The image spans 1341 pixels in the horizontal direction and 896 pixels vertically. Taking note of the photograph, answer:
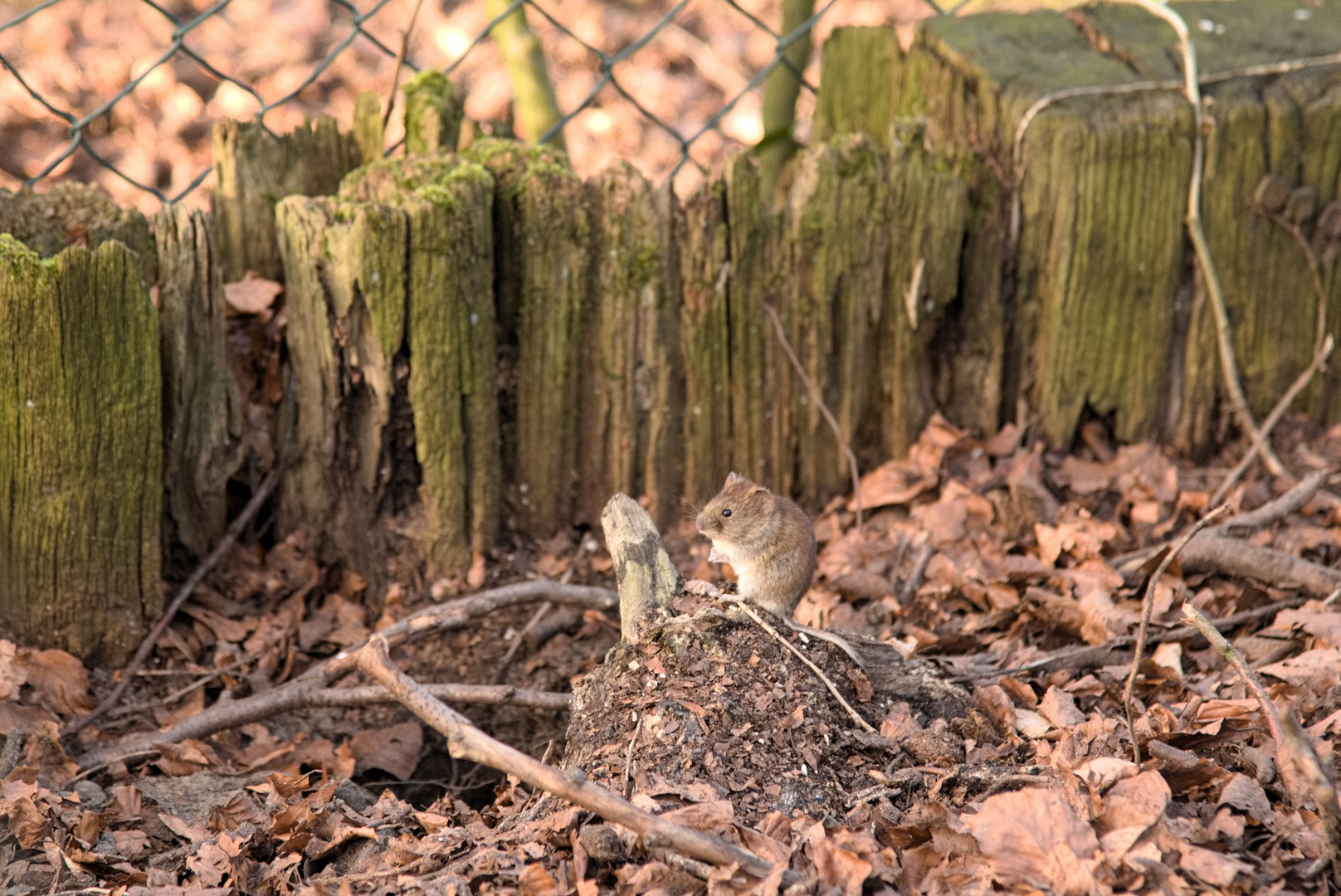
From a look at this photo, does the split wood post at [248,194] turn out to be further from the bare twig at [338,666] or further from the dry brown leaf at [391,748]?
the dry brown leaf at [391,748]

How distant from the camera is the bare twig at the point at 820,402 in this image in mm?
4324

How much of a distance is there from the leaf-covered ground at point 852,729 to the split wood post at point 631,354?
Result: 267mm

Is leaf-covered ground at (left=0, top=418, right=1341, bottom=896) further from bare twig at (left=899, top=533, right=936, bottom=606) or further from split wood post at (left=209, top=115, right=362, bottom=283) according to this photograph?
split wood post at (left=209, top=115, right=362, bottom=283)

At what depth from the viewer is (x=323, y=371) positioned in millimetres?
3947

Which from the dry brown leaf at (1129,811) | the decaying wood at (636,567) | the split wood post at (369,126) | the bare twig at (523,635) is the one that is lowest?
the bare twig at (523,635)

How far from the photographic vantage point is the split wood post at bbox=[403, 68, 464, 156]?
4.37 metres

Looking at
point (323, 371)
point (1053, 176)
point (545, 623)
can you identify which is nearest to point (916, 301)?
point (1053, 176)

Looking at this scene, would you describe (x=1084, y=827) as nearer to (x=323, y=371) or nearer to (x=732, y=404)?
(x=732, y=404)

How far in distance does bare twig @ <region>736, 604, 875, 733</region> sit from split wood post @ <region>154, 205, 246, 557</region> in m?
1.80

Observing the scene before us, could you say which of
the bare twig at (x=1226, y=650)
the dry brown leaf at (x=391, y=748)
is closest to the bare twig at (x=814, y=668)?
the bare twig at (x=1226, y=650)

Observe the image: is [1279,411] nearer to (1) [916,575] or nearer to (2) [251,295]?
(1) [916,575]

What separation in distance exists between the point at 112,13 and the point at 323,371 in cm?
530

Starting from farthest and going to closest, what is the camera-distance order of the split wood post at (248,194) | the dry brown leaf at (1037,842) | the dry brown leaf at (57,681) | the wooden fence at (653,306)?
1. the split wood post at (248,194)
2. the wooden fence at (653,306)
3. the dry brown leaf at (57,681)
4. the dry brown leaf at (1037,842)

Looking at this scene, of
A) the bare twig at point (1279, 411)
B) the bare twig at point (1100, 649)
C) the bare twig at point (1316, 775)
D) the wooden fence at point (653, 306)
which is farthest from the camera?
the bare twig at point (1279, 411)
